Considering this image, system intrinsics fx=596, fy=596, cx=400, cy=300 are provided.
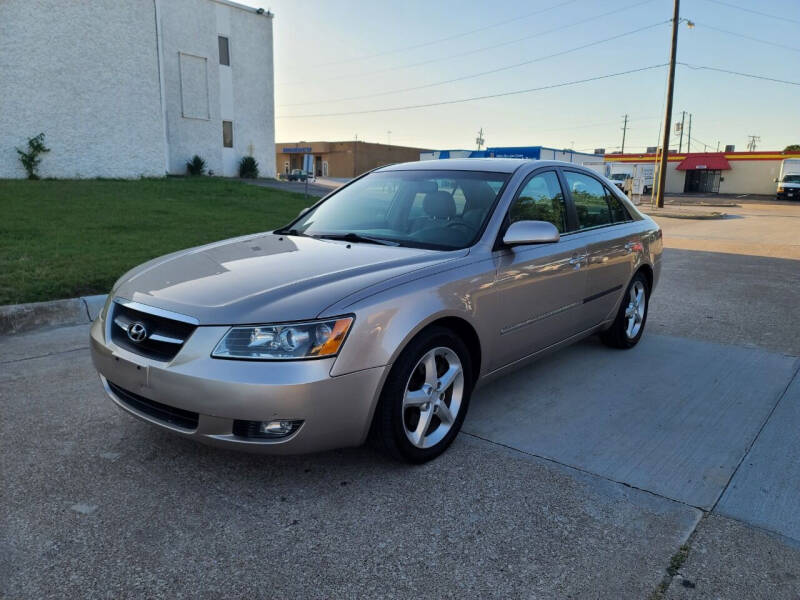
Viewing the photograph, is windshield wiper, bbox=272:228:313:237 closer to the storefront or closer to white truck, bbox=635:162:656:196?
white truck, bbox=635:162:656:196

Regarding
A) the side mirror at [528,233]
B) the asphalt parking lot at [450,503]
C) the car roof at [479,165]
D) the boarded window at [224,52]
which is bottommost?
the asphalt parking lot at [450,503]

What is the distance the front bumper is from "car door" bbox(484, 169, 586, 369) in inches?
43.7

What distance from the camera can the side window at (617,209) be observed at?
5.00 metres

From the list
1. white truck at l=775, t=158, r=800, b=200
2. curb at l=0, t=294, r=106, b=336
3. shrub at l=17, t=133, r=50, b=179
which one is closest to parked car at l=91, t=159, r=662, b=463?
curb at l=0, t=294, r=106, b=336

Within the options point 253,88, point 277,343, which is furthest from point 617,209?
point 253,88

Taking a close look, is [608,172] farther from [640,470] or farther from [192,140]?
[640,470]

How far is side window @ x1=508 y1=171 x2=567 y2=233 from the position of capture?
3.81m

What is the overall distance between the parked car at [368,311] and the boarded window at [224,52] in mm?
28777

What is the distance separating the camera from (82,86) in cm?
1991

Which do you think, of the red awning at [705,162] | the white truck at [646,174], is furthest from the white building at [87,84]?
the red awning at [705,162]

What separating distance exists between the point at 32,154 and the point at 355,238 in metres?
19.8

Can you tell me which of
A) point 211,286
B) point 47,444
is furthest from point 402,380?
point 47,444

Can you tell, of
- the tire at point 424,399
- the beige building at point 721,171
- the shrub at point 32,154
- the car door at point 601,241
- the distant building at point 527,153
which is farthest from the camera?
the beige building at point 721,171

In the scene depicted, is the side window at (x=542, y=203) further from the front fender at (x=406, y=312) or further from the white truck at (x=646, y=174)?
the white truck at (x=646, y=174)
